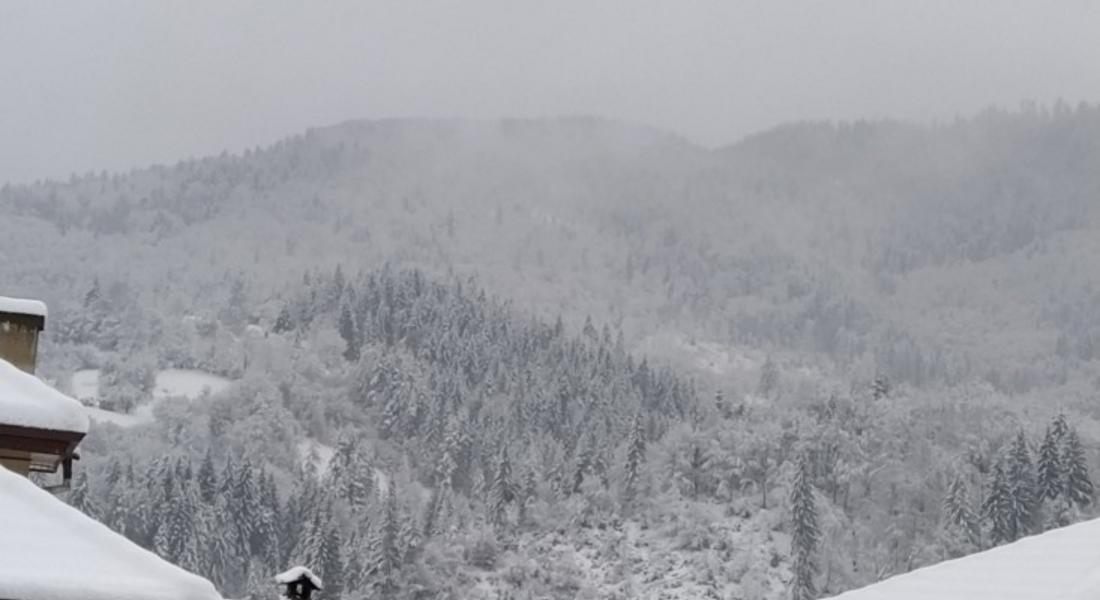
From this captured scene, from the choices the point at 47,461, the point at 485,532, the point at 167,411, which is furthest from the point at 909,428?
the point at 47,461

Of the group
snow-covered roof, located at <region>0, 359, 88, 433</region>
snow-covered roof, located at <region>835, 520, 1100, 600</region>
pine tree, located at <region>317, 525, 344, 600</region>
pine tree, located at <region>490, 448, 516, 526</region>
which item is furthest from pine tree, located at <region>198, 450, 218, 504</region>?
snow-covered roof, located at <region>835, 520, 1100, 600</region>

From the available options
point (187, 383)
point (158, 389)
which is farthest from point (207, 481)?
point (187, 383)

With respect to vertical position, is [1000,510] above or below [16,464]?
below

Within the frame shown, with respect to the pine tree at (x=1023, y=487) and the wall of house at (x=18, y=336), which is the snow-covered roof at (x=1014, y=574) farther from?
the pine tree at (x=1023, y=487)

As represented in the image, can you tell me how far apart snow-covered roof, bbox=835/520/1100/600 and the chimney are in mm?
7128

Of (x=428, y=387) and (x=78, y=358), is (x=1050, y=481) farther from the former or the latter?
→ (x=78, y=358)

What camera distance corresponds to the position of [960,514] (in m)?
115

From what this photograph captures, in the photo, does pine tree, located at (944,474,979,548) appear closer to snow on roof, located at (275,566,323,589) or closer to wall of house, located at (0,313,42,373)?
snow on roof, located at (275,566,323,589)

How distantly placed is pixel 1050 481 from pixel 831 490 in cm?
2107

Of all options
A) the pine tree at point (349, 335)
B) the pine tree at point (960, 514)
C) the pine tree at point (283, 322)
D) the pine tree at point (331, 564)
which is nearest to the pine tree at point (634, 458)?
the pine tree at point (960, 514)

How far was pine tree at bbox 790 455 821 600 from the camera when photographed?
108375mm

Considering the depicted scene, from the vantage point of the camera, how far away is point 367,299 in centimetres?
19625

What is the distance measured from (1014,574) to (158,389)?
158 m

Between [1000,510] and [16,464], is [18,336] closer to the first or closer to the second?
[16,464]
